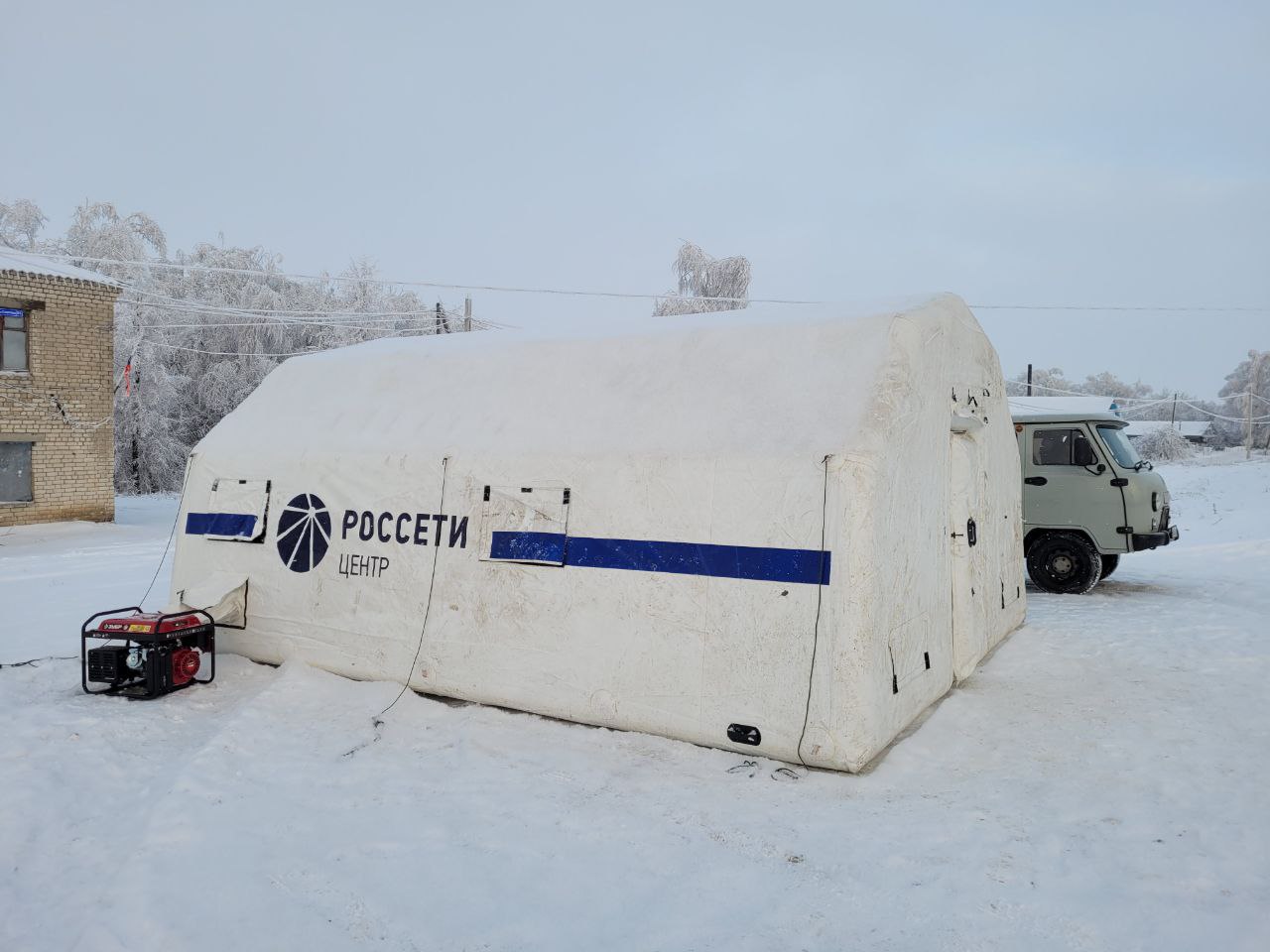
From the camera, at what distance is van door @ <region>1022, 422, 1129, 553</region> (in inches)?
395

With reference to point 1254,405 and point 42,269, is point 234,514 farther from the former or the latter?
point 1254,405

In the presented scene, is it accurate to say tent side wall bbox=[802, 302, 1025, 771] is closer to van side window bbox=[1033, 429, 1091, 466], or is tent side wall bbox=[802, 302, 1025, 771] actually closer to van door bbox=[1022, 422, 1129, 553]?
van door bbox=[1022, 422, 1129, 553]

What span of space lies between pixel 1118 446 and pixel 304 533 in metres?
9.33

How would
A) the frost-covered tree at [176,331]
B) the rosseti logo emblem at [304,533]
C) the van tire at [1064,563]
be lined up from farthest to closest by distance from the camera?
the frost-covered tree at [176,331] < the van tire at [1064,563] < the rosseti logo emblem at [304,533]

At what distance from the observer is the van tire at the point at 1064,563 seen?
1022 centimetres

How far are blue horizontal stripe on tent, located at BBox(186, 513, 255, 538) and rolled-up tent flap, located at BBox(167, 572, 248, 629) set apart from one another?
0.38 meters

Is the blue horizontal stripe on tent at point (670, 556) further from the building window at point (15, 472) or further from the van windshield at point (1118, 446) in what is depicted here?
the building window at point (15, 472)

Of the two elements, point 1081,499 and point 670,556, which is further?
point 1081,499

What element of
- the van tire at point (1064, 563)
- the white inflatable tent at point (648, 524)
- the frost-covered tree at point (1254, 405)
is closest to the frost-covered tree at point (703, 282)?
the van tire at point (1064, 563)

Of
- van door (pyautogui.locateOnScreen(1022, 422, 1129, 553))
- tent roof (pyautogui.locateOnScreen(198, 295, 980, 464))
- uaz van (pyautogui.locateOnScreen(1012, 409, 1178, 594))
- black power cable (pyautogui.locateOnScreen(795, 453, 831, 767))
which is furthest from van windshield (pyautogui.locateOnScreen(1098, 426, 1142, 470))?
black power cable (pyautogui.locateOnScreen(795, 453, 831, 767))

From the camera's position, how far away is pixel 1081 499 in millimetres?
10148

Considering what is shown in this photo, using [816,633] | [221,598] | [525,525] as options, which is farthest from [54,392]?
Answer: [816,633]

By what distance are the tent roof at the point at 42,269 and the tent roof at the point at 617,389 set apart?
11016 mm

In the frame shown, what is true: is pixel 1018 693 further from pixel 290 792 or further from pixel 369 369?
pixel 369 369
